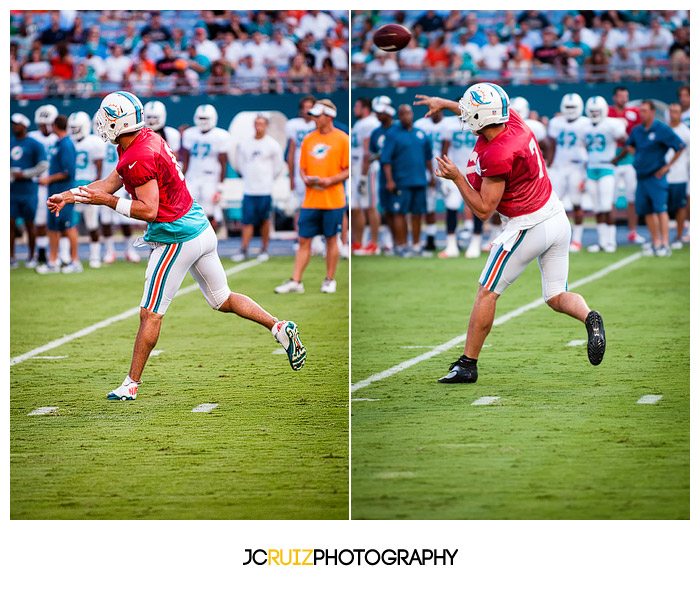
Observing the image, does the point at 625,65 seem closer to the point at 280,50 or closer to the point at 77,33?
the point at 280,50

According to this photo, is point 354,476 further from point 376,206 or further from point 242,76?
point 242,76

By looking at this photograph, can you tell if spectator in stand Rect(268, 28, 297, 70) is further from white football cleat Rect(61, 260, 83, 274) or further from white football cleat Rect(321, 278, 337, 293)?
white football cleat Rect(321, 278, 337, 293)

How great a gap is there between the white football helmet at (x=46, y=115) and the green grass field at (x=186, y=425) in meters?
2.06

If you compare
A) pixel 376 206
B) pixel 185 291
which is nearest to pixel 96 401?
pixel 185 291

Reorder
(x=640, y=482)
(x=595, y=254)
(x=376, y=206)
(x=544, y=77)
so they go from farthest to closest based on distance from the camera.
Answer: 1. (x=544, y=77)
2. (x=595, y=254)
3. (x=376, y=206)
4. (x=640, y=482)

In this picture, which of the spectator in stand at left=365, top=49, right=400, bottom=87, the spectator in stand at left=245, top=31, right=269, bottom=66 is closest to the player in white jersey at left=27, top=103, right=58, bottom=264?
the spectator in stand at left=245, top=31, right=269, bottom=66

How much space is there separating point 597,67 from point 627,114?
0.82 m

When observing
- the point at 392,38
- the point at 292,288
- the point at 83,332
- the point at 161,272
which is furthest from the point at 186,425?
the point at 292,288

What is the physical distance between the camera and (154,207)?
3250mm

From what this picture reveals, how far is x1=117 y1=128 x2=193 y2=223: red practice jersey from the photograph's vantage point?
324 cm

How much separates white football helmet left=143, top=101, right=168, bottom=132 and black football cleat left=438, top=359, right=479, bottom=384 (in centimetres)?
314

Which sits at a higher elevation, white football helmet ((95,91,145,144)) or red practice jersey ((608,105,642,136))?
white football helmet ((95,91,145,144))

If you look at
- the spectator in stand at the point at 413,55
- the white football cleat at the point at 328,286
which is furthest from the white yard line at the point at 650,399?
the spectator in stand at the point at 413,55

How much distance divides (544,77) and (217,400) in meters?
5.67
